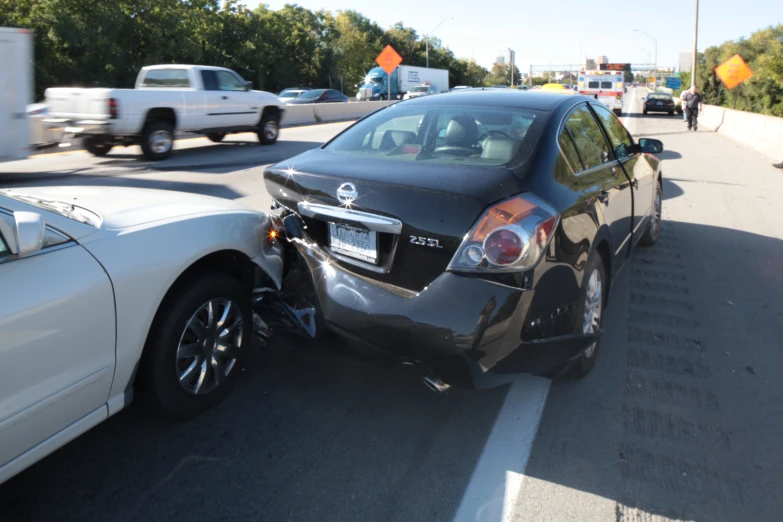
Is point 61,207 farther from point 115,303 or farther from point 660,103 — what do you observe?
point 660,103

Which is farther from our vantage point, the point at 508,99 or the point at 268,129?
the point at 268,129

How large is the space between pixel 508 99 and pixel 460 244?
1.73 m

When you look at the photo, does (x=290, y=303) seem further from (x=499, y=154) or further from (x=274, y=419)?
(x=499, y=154)

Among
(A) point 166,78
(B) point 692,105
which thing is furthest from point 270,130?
(B) point 692,105

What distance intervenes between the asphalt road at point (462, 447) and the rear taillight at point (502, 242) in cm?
93

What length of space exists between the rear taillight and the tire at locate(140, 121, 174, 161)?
38.3ft

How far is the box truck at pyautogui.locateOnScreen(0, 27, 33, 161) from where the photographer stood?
33.0 ft

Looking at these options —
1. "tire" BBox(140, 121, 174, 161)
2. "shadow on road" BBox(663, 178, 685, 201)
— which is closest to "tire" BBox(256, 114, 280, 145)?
"tire" BBox(140, 121, 174, 161)

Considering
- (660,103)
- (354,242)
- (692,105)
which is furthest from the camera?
(660,103)

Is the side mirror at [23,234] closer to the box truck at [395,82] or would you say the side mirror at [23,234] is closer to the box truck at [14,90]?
the box truck at [14,90]

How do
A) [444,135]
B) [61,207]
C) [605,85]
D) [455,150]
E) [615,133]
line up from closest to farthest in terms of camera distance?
[61,207], [455,150], [444,135], [615,133], [605,85]

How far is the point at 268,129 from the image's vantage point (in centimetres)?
1716

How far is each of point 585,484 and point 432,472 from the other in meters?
0.71

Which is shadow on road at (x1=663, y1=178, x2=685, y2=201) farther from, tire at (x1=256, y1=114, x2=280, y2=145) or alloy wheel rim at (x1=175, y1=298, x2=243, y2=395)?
tire at (x1=256, y1=114, x2=280, y2=145)
